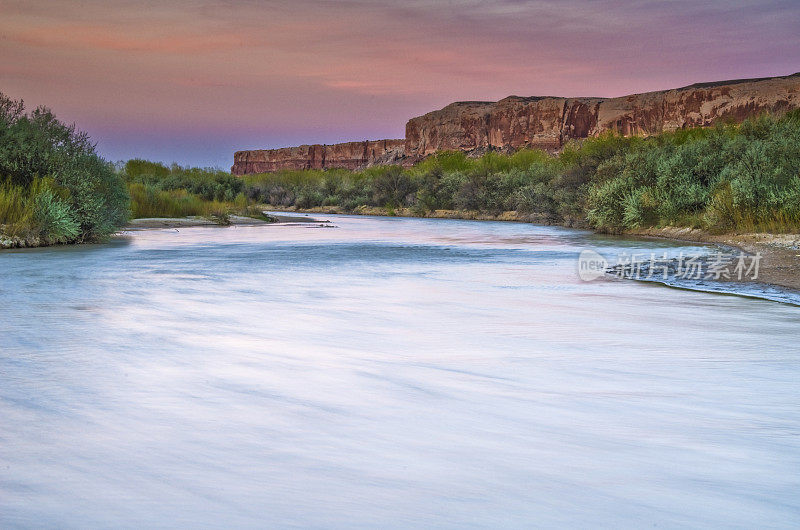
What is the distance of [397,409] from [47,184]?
13.9 metres

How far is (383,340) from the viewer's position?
6.90 metres

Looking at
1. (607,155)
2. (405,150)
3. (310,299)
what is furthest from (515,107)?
(310,299)

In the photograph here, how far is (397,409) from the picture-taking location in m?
4.46

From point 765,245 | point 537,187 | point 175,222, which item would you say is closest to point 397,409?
point 765,245

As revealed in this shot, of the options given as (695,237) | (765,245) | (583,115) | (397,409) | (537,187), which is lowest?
(397,409)

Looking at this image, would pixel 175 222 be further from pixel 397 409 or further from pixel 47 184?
pixel 397 409

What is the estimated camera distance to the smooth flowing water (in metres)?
2.98

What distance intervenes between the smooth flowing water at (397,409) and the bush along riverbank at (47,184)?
603 cm

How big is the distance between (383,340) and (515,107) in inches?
4256

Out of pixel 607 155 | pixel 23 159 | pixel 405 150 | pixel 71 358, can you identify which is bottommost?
pixel 71 358

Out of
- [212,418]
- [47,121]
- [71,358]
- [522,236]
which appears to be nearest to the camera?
[212,418]

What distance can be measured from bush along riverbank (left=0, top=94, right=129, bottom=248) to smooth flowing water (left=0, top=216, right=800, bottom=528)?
19.8ft

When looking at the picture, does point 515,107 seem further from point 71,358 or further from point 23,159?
point 71,358

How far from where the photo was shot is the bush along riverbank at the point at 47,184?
15.4 meters
